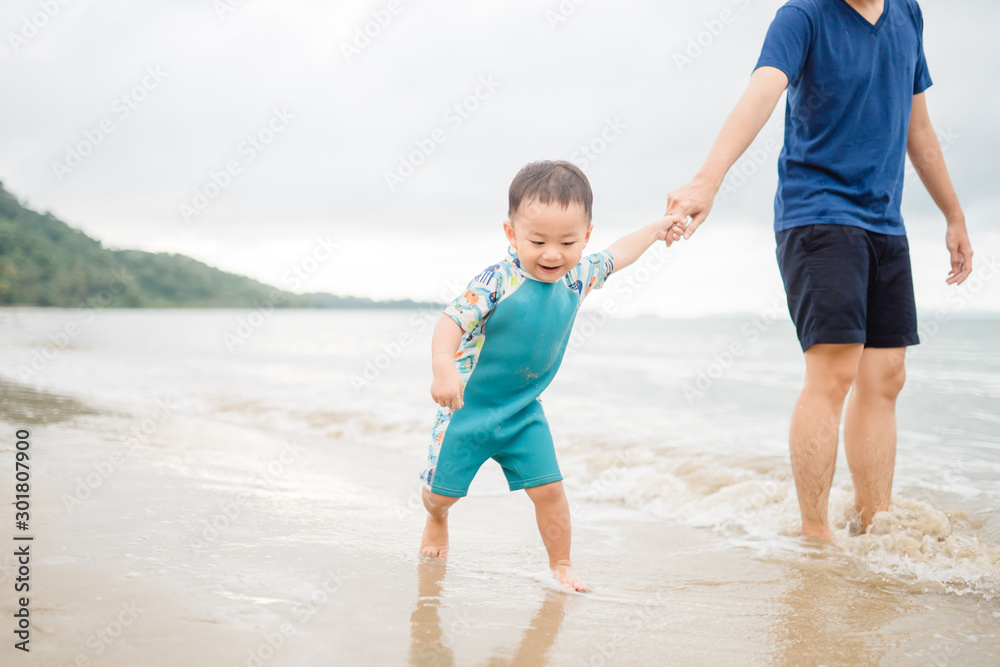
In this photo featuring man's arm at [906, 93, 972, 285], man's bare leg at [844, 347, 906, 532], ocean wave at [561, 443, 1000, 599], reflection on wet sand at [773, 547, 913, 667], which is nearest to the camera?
reflection on wet sand at [773, 547, 913, 667]

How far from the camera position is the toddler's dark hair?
2279mm

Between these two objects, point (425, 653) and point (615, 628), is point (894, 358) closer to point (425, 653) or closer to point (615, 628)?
point (615, 628)

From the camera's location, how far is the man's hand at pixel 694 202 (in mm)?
2541

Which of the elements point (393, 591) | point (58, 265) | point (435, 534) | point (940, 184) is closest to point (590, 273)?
point (435, 534)

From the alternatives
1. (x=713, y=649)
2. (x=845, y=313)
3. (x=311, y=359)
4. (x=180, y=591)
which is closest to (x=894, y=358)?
(x=845, y=313)

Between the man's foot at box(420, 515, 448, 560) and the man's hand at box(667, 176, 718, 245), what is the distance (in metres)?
1.40

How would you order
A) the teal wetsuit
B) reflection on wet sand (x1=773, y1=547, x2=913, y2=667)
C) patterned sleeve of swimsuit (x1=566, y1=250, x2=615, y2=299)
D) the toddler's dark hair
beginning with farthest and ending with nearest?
patterned sleeve of swimsuit (x1=566, y1=250, x2=615, y2=299) < the teal wetsuit < the toddler's dark hair < reflection on wet sand (x1=773, y1=547, x2=913, y2=667)

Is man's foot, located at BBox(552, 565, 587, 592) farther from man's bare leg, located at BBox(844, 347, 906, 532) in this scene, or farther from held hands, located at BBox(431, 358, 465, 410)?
man's bare leg, located at BBox(844, 347, 906, 532)

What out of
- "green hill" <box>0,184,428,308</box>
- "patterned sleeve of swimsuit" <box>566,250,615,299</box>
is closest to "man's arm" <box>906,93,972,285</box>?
"patterned sleeve of swimsuit" <box>566,250,615,299</box>

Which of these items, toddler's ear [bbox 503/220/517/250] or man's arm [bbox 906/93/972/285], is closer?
toddler's ear [bbox 503/220/517/250]

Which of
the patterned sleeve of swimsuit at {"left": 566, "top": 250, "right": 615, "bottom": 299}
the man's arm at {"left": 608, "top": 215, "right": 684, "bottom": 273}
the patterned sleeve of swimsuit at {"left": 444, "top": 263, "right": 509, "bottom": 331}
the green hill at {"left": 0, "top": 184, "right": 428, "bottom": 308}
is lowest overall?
the patterned sleeve of swimsuit at {"left": 444, "top": 263, "right": 509, "bottom": 331}

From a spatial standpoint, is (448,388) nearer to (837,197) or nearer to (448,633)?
(448,633)

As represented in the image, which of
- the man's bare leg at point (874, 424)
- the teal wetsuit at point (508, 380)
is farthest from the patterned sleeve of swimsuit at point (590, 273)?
the man's bare leg at point (874, 424)

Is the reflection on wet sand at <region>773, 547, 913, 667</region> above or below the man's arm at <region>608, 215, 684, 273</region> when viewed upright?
below
